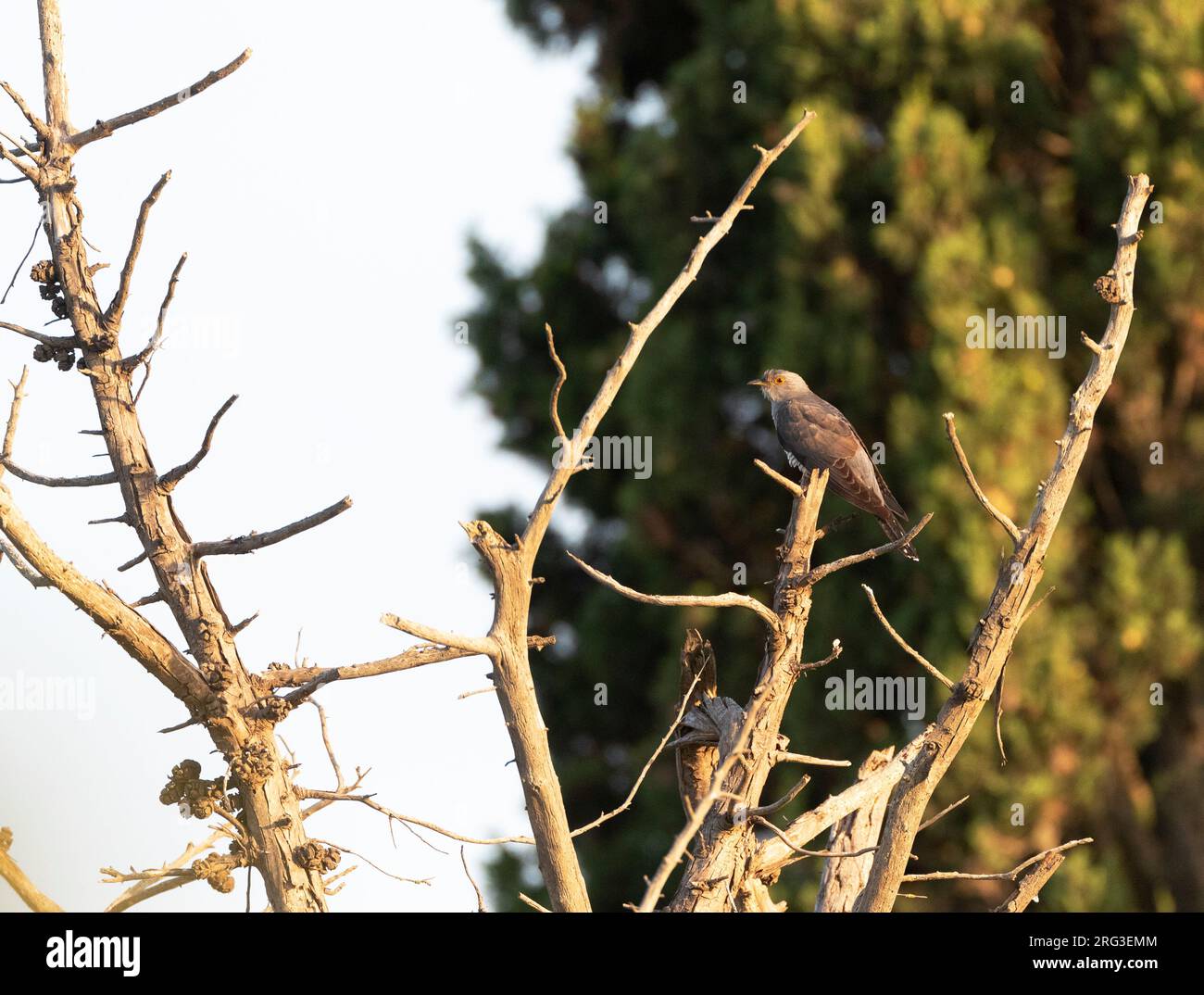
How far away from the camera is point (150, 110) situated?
2.87 metres

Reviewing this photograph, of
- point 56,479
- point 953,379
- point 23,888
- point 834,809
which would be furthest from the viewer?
point 953,379

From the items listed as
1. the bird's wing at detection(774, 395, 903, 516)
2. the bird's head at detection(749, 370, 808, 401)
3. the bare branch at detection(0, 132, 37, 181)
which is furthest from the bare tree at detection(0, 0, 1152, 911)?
the bird's head at detection(749, 370, 808, 401)

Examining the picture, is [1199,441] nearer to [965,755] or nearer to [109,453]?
[965,755]

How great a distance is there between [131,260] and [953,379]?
5630 mm

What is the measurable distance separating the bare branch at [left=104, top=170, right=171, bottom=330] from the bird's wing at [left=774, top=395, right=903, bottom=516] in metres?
3.25

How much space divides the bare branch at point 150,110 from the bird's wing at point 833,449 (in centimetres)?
320

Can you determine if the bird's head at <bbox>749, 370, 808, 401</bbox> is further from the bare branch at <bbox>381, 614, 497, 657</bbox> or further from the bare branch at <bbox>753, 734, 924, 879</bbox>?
the bare branch at <bbox>381, 614, 497, 657</bbox>

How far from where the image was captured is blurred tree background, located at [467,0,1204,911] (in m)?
7.50

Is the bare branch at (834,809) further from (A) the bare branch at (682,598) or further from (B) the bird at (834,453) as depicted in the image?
(B) the bird at (834,453)

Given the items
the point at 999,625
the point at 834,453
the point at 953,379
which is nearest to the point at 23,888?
the point at 999,625

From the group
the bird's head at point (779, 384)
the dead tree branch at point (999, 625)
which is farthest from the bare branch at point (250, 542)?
the bird's head at point (779, 384)

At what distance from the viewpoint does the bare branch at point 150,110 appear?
285cm

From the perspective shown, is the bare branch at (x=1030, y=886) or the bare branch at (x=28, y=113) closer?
the bare branch at (x=28, y=113)

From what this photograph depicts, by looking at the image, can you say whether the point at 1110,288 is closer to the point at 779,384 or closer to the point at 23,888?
the point at 23,888
